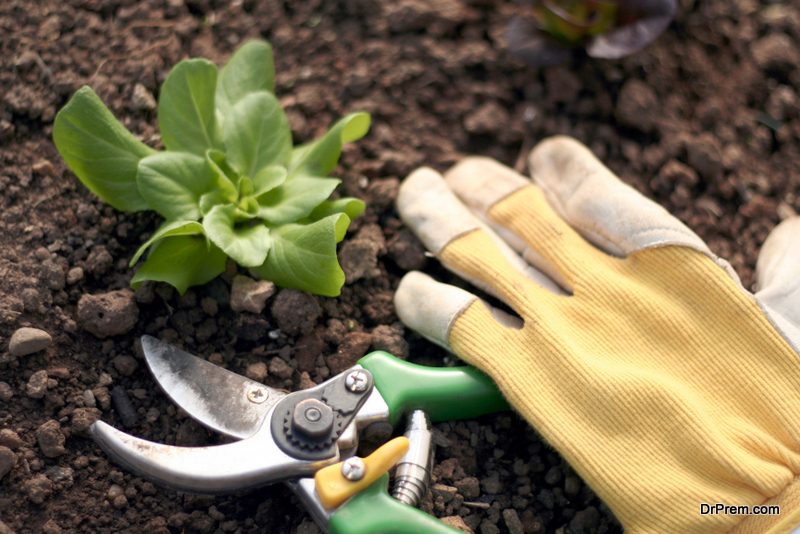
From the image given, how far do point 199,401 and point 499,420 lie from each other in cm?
61

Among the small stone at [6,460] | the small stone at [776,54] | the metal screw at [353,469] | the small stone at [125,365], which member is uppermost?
the small stone at [776,54]

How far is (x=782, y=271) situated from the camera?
1.74 m

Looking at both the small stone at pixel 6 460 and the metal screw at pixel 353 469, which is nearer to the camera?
the metal screw at pixel 353 469

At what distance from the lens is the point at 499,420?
1.75 metres

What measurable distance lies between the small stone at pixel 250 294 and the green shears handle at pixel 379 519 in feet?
1.48

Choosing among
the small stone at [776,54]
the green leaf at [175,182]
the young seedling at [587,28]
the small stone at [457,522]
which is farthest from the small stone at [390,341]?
the small stone at [776,54]

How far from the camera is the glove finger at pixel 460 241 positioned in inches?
69.3

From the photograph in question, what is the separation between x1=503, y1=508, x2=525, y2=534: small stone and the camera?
5.41ft

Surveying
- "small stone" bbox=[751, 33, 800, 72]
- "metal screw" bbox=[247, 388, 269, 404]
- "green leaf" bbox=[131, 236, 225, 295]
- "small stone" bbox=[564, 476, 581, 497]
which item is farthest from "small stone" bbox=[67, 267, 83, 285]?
"small stone" bbox=[751, 33, 800, 72]

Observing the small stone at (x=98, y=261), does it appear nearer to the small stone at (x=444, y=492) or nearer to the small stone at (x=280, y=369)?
the small stone at (x=280, y=369)

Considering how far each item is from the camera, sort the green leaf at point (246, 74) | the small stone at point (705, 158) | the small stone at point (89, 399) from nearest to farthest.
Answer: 1. the small stone at point (89, 399)
2. the green leaf at point (246, 74)
3. the small stone at point (705, 158)

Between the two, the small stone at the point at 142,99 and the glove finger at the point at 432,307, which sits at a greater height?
the small stone at the point at 142,99

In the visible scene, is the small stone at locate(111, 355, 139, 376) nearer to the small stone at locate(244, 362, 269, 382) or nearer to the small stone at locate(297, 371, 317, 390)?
the small stone at locate(244, 362, 269, 382)

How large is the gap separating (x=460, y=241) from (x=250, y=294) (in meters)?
0.45
